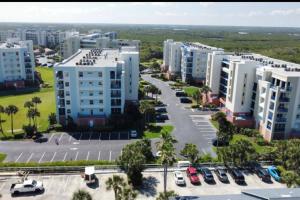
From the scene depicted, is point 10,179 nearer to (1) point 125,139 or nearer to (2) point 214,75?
(1) point 125,139

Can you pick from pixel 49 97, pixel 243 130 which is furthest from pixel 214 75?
pixel 49 97

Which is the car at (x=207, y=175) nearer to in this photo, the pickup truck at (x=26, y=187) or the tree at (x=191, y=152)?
the tree at (x=191, y=152)

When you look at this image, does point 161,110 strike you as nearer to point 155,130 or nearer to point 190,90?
point 155,130

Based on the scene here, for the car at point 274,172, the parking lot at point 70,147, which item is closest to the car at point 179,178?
the parking lot at point 70,147

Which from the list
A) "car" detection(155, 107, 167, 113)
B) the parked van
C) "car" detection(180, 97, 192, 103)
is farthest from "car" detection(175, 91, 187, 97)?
the parked van

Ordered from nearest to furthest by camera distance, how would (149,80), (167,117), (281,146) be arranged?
1. (281,146)
2. (167,117)
3. (149,80)

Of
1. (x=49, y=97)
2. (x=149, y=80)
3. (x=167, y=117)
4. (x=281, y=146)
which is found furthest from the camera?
(x=149, y=80)
